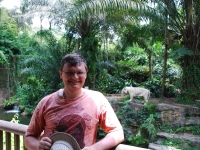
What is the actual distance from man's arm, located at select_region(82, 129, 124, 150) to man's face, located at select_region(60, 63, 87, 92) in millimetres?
286

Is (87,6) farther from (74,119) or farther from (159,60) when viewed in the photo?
(159,60)

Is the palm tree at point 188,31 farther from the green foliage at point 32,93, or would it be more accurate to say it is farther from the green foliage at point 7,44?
the green foliage at point 7,44

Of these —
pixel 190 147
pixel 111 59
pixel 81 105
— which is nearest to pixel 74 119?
pixel 81 105

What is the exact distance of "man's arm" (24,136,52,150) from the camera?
1020 millimetres

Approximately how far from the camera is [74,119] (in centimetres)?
108

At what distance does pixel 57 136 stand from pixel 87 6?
15.4 ft

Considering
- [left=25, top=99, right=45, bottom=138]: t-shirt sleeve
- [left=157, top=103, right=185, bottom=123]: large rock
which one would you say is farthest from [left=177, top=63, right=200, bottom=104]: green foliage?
[left=25, top=99, right=45, bottom=138]: t-shirt sleeve

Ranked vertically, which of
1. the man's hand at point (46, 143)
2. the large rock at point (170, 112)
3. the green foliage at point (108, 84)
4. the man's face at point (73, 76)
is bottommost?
the large rock at point (170, 112)

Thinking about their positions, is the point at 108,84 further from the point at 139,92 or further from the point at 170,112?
the point at 170,112

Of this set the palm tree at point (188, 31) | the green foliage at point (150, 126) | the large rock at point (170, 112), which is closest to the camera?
the green foliage at point (150, 126)

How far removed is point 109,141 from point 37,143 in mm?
375

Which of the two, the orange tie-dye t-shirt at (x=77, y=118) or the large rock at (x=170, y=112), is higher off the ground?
the orange tie-dye t-shirt at (x=77, y=118)

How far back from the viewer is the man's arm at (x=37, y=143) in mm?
1020

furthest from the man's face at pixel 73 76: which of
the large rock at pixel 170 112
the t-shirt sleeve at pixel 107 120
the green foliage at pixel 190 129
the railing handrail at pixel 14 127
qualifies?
the large rock at pixel 170 112
